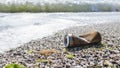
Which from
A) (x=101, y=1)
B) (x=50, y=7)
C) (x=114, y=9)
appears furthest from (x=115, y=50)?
(x=101, y=1)

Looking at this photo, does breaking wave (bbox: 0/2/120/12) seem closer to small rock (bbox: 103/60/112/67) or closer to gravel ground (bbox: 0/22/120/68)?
gravel ground (bbox: 0/22/120/68)

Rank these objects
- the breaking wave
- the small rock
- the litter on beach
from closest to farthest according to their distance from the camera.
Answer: the small rock, the litter on beach, the breaking wave

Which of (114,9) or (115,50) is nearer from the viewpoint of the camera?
(115,50)

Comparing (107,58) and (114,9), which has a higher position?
(107,58)

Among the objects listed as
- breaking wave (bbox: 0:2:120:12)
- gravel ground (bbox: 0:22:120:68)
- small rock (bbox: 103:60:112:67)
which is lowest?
breaking wave (bbox: 0:2:120:12)

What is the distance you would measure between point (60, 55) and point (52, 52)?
0.48 m

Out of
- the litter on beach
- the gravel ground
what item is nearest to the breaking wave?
the litter on beach

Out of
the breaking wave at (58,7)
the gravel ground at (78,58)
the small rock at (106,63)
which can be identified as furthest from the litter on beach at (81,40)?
the breaking wave at (58,7)

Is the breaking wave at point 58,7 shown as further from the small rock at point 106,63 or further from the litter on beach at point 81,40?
the small rock at point 106,63

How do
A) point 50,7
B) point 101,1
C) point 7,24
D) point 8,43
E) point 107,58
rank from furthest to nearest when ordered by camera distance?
point 101,1 → point 50,7 → point 7,24 → point 8,43 → point 107,58

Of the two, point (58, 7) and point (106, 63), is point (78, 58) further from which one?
point (58, 7)

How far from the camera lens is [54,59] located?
7.12 m

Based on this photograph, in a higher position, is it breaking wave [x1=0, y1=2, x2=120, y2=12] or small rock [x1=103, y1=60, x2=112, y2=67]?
small rock [x1=103, y1=60, x2=112, y2=67]

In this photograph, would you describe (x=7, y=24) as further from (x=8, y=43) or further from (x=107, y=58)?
(x=107, y=58)
